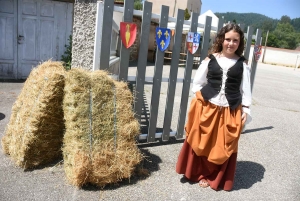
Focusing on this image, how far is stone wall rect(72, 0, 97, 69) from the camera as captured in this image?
10.4ft

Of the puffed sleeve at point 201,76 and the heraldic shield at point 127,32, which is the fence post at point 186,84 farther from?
the heraldic shield at point 127,32

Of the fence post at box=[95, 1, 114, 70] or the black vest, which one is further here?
the fence post at box=[95, 1, 114, 70]

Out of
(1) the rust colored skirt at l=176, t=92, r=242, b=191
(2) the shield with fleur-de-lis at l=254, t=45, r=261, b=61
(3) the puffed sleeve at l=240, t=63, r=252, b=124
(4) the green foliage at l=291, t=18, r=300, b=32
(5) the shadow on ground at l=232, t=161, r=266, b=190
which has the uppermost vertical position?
(4) the green foliage at l=291, t=18, r=300, b=32

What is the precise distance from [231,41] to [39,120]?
7.13ft

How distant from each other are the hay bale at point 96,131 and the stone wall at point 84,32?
1.49ft

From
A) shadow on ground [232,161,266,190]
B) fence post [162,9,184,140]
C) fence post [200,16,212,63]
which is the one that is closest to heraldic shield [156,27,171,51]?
fence post [162,9,184,140]

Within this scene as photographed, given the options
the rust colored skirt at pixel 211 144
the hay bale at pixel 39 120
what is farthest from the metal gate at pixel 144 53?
the rust colored skirt at pixel 211 144

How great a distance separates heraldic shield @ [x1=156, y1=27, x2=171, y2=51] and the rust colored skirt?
2.74 feet

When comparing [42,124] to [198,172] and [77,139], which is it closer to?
[77,139]

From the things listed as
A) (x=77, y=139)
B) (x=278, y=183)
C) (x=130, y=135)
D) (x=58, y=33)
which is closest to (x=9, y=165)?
(x=77, y=139)

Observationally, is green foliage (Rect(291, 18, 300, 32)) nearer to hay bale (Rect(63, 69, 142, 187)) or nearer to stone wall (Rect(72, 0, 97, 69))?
stone wall (Rect(72, 0, 97, 69))

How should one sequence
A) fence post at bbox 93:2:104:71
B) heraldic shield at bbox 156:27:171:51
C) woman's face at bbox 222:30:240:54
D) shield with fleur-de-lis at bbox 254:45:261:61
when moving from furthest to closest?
shield with fleur-de-lis at bbox 254:45:261:61
heraldic shield at bbox 156:27:171:51
fence post at bbox 93:2:104:71
woman's face at bbox 222:30:240:54

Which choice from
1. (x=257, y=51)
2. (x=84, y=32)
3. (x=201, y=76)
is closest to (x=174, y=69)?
(x=201, y=76)

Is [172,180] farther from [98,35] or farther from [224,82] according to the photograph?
[98,35]
